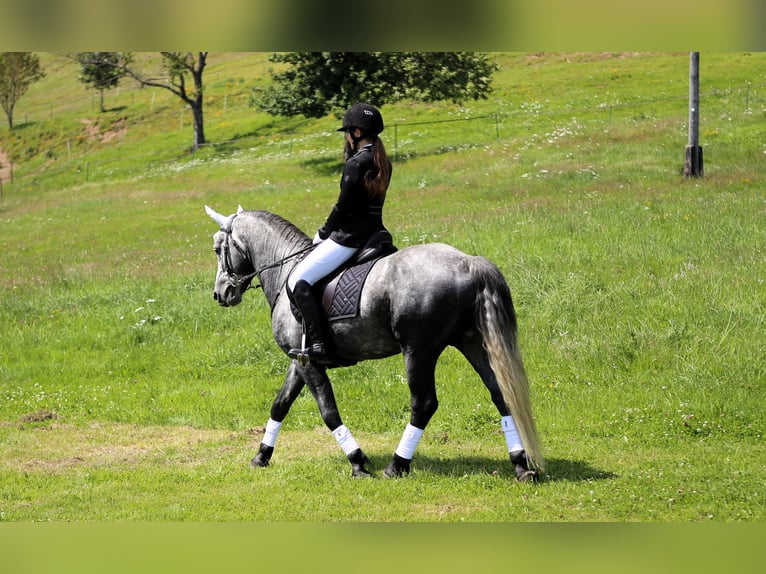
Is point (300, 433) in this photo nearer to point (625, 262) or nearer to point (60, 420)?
point (60, 420)

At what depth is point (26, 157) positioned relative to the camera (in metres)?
71.9

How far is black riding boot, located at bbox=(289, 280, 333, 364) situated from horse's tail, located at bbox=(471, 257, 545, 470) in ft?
5.72

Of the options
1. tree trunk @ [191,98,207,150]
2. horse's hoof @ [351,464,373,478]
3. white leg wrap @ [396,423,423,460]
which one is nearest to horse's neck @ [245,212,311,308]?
horse's hoof @ [351,464,373,478]

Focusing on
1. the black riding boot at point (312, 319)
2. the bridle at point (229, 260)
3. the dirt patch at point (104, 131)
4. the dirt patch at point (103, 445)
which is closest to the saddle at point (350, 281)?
the black riding boot at point (312, 319)

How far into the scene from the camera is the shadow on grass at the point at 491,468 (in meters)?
9.05

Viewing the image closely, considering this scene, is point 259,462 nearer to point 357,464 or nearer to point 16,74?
point 357,464

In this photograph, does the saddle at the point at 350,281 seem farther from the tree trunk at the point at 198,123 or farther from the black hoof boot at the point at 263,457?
the tree trunk at the point at 198,123

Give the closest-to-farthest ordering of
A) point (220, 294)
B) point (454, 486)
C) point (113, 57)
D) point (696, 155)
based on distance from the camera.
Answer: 1. point (454, 486)
2. point (220, 294)
3. point (696, 155)
4. point (113, 57)

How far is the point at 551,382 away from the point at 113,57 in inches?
1807

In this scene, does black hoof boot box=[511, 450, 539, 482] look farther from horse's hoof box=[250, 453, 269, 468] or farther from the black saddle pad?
horse's hoof box=[250, 453, 269, 468]

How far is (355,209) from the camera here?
8.94 meters

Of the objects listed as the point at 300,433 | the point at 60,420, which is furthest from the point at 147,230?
the point at 300,433

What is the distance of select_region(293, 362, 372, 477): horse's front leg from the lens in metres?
9.40

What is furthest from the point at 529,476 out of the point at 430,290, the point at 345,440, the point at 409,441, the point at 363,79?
the point at 363,79
